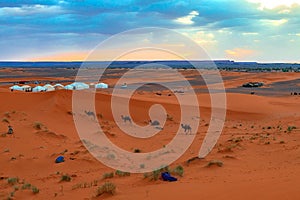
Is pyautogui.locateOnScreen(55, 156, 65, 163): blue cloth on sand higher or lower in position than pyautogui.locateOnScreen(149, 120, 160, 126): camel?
higher

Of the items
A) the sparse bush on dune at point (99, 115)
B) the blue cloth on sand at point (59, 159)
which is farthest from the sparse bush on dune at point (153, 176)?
the sparse bush on dune at point (99, 115)

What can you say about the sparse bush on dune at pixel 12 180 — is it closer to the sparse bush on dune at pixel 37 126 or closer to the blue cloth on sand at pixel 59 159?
the blue cloth on sand at pixel 59 159

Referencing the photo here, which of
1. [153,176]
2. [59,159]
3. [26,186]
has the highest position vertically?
[153,176]

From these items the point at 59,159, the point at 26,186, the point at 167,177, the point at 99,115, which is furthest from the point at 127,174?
the point at 99,115

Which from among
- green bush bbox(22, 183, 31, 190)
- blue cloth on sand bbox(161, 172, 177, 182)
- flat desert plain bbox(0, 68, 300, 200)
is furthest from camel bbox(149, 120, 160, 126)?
blue cloth on sand bbox(161, 172, 177, 182)

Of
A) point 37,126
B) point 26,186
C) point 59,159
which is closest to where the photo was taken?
point 26,186

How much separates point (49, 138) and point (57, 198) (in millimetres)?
11368

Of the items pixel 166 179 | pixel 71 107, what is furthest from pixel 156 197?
pixel 71 107

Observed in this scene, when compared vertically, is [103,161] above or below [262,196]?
below

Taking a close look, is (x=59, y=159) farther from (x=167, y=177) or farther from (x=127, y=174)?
(x=167, y=177)

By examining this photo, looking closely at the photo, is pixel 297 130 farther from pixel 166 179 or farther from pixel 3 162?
pixel 3 162

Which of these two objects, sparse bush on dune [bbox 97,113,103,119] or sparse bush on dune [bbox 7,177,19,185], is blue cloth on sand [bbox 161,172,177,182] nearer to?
sparse bush on dune [bbox 7,177,19,185]

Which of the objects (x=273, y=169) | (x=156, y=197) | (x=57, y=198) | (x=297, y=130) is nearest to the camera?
(x=156, y=197)

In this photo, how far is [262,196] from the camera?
8438mm
